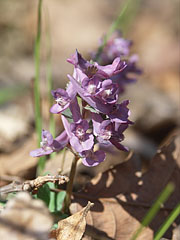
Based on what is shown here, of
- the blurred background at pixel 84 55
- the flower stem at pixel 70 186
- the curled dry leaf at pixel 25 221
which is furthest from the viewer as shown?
the blurred background at pixel 84 55

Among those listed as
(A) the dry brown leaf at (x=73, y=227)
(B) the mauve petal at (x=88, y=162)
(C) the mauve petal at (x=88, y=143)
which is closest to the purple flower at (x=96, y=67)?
(C) the mauve petal at (x=88, y=143)

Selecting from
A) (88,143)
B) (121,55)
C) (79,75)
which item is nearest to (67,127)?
(88,143)

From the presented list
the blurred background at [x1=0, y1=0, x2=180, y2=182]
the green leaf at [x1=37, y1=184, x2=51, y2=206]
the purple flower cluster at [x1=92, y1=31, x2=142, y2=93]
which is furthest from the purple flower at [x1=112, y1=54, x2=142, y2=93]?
the green leaf at [x1=37, y1=184, x2=51, y2=206]

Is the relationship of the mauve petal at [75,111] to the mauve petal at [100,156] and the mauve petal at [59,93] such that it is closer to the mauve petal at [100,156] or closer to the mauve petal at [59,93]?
the mauve petal at [59,93]

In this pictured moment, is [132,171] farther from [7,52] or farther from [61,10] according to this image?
[61,10]

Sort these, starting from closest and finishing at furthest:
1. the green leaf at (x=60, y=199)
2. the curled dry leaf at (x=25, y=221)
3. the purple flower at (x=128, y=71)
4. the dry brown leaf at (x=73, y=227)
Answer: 1. the curled dry leaf at (x=25, y=221)
2. the dry brown leaf at (x=73, y=227)
3. the green leaf at (x=60, y=199)
4. the purple flower at (x=128, y=71)
